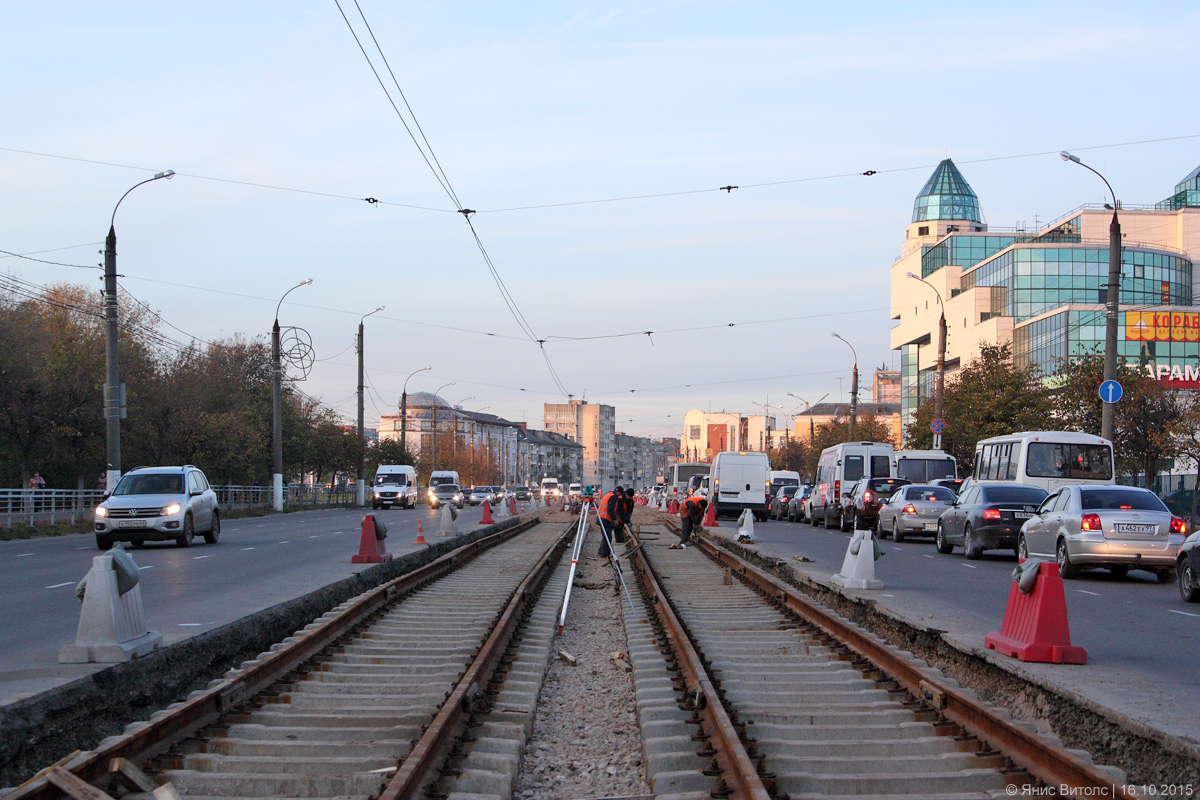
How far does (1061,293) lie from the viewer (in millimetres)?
86438

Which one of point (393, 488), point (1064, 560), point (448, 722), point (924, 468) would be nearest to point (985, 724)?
point (448, 722)

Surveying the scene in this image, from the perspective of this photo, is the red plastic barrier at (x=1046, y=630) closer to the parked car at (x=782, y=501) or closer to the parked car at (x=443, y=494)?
the parked car at (x=782, y=501)

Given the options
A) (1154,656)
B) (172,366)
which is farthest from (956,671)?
(172,366)

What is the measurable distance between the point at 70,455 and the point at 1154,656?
44646mm

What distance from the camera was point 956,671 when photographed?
9820 mm

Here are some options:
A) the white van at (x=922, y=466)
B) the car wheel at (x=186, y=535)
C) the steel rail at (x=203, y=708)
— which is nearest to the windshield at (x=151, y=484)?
the car wheel at (x=186, y=535)

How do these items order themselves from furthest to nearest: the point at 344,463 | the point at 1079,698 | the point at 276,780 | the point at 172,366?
the point at 344,463
the point at 172,366
the point at 1079,698
the point at 276,780

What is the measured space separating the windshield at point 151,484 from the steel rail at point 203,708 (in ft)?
45.6

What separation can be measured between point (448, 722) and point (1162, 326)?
82.1 meters

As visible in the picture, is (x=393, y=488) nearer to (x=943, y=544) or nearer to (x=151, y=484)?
(x=151, y=484)

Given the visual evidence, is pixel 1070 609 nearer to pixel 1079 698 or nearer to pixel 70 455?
pixel 1079 698

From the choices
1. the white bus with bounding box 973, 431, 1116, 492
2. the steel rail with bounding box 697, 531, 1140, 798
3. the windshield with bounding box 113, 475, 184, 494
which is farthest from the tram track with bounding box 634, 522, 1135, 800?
the white bus with bounding box 973, 431, 1116, 492

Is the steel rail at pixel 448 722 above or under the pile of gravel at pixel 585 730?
above

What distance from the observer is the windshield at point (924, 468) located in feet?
127
